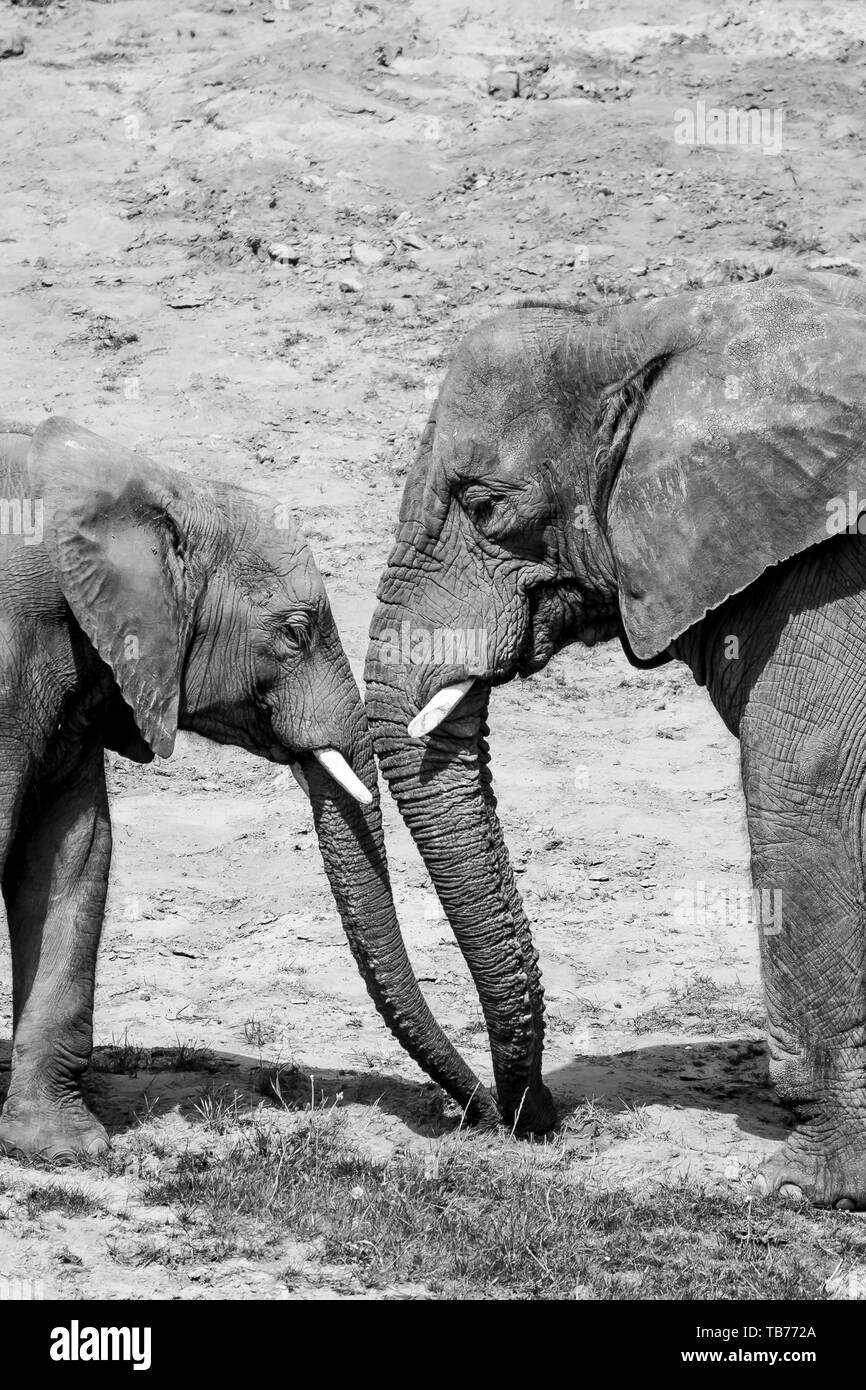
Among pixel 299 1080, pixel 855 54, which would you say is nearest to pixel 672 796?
pixel 299 1080

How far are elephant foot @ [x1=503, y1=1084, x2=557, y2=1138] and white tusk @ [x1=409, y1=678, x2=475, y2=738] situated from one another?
5.06 feet

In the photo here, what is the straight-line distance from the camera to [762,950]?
775cm

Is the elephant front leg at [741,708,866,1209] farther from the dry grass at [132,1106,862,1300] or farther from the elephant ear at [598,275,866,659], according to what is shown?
the elephant ear at [598,275,866,659]

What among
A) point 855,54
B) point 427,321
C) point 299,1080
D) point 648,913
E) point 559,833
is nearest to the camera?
point 299,1080

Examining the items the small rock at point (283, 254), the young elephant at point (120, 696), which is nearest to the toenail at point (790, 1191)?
the young elephant at point (120, 696)

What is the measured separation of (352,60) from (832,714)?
15.4m

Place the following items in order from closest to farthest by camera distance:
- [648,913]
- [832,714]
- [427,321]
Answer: [832,714]
[648,913]
[427,321]

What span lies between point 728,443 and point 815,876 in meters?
1.56

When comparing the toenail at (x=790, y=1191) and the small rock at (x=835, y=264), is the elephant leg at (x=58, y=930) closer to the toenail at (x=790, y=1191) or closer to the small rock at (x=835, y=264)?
the toenail at (x=790, y=1191)

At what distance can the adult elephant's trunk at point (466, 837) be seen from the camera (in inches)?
310

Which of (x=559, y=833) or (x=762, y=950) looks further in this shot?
(x=559, y=833)

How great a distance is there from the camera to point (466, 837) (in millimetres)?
7875

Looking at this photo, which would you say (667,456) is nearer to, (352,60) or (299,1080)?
(299,1080)

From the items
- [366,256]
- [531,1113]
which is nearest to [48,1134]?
[531,1113]
